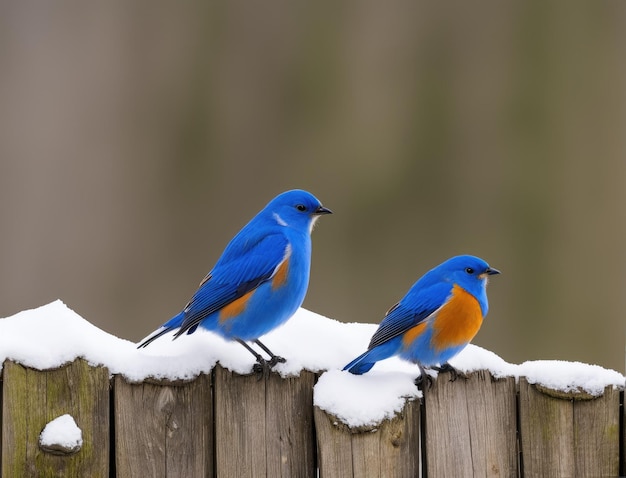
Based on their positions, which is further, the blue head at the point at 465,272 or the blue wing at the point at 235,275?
the blue head at the point at 465,272

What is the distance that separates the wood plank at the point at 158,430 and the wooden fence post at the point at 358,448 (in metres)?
0.32

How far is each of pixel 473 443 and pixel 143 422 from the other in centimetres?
88

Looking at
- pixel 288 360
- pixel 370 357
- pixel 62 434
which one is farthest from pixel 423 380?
pixel 62 434

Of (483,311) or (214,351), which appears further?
(483,311)

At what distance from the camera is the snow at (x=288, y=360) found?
2438mm

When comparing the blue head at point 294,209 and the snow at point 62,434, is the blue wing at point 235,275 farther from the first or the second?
the snow at point 62,434

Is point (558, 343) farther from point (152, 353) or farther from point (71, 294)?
point (152, 353)

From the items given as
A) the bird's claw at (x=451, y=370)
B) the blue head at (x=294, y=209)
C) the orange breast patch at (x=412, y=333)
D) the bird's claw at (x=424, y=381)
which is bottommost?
the bird's claw at (x=424, y=381)

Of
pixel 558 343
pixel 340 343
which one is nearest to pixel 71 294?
pixel 558 343

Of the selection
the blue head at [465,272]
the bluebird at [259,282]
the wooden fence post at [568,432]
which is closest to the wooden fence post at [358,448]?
the bluebird at [259,282]

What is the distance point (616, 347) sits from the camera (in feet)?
17.4

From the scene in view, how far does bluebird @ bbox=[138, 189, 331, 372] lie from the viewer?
260cm

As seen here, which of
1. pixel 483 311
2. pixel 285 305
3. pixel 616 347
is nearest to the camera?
pixel 285 305

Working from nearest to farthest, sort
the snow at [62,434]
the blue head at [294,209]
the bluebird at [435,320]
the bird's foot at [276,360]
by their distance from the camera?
the snow at [62,434], the bird's foot at [276,360], the bluebird at [435,320], the blue head at [294,209]
